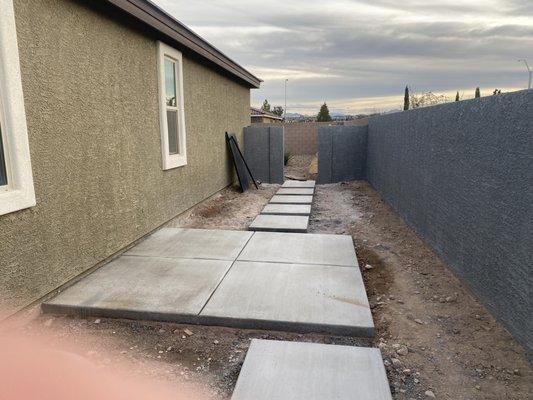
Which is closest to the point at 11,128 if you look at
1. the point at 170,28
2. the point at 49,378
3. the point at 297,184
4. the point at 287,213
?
the point at 49,378

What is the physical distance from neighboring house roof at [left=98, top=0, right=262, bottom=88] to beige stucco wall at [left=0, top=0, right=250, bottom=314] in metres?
0.25

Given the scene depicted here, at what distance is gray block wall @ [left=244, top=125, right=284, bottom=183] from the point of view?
38.5ft

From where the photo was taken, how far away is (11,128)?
3.10m

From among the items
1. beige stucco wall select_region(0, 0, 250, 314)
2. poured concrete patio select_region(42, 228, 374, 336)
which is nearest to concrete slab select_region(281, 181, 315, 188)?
beige stucco wall select_region(0, 0, 250, 314)

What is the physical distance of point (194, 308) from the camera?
340 centimetres

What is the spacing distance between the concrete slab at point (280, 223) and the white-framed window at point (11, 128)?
3.48 meters

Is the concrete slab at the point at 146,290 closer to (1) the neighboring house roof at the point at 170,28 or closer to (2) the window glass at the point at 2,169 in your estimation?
(2) the window glass at the point at 2,169

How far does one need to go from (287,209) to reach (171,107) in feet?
9.06

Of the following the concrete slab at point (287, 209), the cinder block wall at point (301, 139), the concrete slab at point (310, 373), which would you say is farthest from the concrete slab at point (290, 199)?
the cinder block wall at point (301, 139)

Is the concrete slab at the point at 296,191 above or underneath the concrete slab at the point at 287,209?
underneath

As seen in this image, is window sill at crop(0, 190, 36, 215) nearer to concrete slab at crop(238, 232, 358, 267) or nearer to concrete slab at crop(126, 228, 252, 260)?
concrete slab at crop(126, 228, 252, 260)

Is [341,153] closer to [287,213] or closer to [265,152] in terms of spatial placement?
[265,152]

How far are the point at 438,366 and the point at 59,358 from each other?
2616mm

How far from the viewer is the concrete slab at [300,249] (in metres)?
4.62
